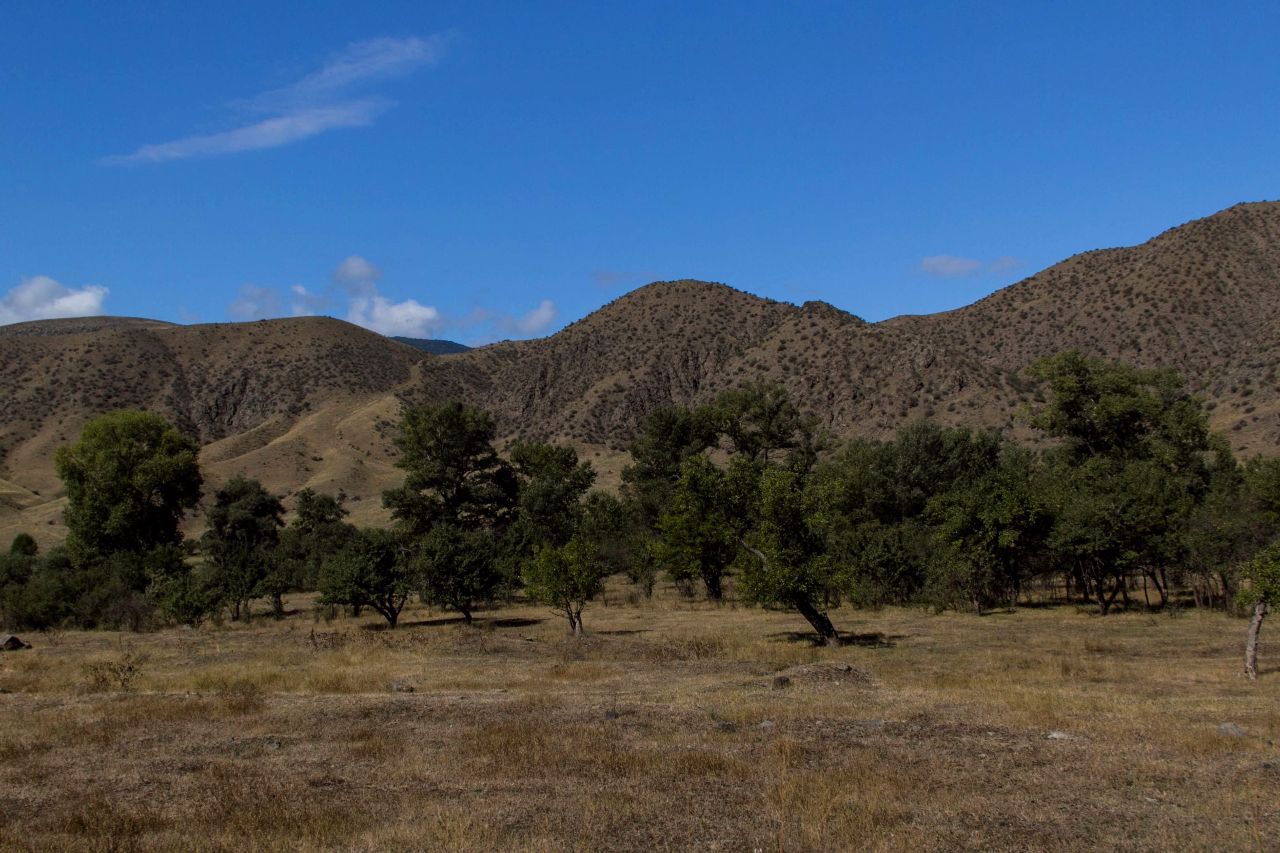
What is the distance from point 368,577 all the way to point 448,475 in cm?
2510

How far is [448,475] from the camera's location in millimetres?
70125

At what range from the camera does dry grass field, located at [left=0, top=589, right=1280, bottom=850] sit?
11414 millimetres

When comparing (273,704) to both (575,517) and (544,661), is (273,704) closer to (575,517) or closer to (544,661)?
(544,661)

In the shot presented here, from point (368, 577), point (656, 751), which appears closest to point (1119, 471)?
point (368, 577)

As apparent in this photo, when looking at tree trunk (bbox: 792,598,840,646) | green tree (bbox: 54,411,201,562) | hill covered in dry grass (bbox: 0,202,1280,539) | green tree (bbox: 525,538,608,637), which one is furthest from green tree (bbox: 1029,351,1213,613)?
green tree (bbox: 54,411,201,562)

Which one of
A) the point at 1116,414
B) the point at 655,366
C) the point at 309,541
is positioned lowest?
the point at 309,541

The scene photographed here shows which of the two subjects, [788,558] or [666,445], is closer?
[788,558]

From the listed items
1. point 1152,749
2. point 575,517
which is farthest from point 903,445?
point 1152,749

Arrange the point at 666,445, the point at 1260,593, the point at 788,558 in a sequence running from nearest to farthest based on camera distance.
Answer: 1. the point at 1260,593
2. the point at 788,558
3. the point at 666,445

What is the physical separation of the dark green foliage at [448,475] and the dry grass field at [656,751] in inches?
1451

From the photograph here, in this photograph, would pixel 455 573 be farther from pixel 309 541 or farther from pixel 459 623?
pixel 309 541

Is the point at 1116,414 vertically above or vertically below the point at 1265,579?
above

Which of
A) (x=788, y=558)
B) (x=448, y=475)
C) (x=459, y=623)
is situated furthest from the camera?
(x=448, y=475)

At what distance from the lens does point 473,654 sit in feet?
107
